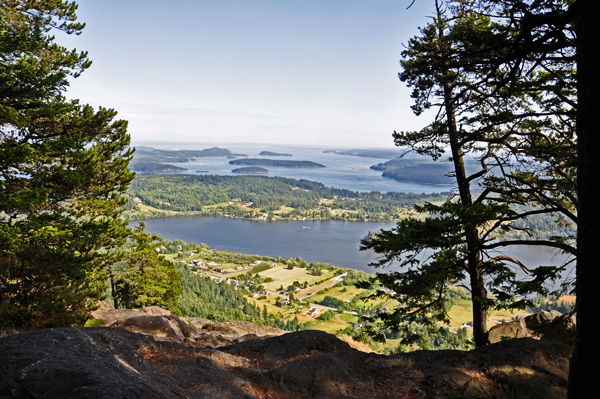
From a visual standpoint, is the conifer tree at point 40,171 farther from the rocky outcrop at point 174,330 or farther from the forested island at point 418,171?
the forested island at point 418,171

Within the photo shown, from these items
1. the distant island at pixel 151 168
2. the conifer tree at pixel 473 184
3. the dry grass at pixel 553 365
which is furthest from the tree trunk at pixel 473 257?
the distant island at pixel 151 168

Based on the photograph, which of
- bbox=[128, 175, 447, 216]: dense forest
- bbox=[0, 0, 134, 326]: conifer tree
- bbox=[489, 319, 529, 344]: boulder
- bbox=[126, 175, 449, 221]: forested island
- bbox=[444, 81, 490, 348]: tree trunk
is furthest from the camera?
bbox=[128, 175, 447, 216]: dense forest

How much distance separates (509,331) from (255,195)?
408ft

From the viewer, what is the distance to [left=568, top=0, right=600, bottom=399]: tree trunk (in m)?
2.63

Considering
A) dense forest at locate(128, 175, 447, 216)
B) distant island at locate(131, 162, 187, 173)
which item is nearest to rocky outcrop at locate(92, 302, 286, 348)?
dense forest at locate(128, 175, 447, 216)

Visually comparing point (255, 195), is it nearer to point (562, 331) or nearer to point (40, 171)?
point (40, 171)

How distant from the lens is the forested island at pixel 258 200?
9830cm

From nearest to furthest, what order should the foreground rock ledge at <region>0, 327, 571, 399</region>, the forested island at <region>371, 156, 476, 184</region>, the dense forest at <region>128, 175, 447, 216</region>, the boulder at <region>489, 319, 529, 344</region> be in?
the foreground rock ledge at <region>0, 327, 571, 399</region> → the boulder at <region>489, 319, 529, 344</region> → the dense forest at <region>128, 175, 447, 216</region> → the forested island at <region>371, 156, 476, 184</region>

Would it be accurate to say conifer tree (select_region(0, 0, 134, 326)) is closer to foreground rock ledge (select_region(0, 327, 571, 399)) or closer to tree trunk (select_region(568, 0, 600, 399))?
foreground rock ledge (select_region(0, 327, 571, 399))

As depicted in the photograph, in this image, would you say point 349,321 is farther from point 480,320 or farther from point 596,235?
point 596,235

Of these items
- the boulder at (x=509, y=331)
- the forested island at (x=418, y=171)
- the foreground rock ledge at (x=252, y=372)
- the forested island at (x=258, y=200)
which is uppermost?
the forested island at (x=418, y=171)

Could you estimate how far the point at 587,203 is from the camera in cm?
271

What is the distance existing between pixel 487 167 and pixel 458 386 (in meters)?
4.44

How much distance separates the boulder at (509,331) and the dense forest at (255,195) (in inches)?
3356
